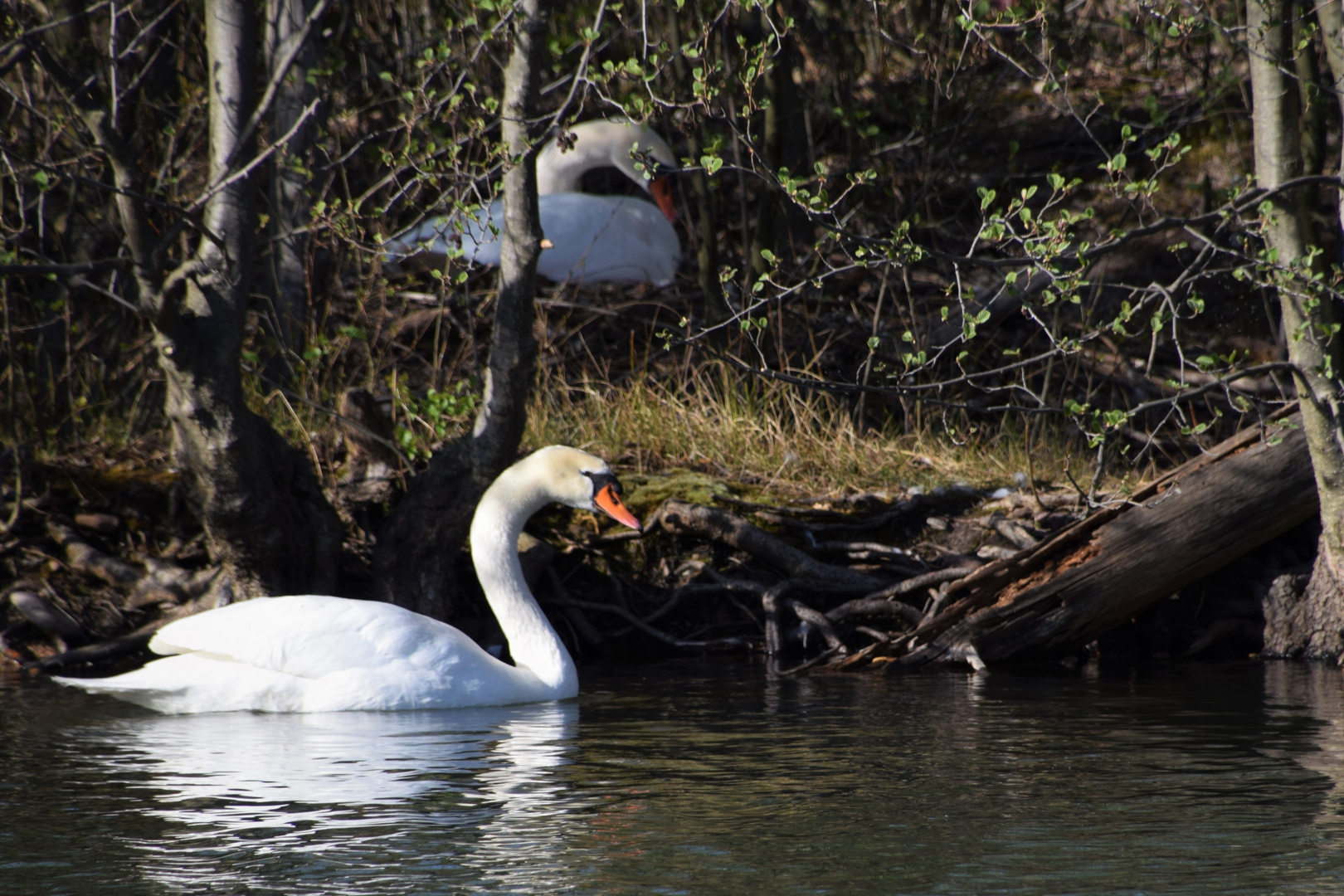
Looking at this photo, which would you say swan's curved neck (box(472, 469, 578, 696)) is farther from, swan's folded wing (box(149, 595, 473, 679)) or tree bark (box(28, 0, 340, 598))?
tree bark (box(28, 0, 340, 598))

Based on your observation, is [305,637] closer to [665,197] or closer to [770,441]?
[770,441]

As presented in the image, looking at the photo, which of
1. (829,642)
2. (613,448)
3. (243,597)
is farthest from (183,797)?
(613,448)

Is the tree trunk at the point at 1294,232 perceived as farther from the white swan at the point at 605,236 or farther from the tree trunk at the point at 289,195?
the tree trunk at the point at 289,195

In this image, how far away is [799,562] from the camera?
8.04 m

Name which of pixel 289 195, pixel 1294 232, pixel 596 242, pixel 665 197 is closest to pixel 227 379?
pixel 289 195

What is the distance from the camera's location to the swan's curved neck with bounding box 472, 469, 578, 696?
6.60m

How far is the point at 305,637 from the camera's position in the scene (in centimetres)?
599

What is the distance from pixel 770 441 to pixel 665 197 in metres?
3.58

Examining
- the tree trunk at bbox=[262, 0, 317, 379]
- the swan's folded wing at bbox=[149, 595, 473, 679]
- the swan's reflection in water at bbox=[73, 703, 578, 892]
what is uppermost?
the tree trunk at bbox=[262, 0, 317, 379]

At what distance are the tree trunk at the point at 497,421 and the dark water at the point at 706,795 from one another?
5.57 feet

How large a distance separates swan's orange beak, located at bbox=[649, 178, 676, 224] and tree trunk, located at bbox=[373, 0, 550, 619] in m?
4.60

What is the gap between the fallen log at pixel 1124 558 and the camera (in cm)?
699

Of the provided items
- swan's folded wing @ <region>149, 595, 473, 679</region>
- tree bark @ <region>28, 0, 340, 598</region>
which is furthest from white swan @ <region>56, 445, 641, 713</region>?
tree bark @ <region>28, 0, 340, 598</region>

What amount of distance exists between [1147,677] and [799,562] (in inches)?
78.4
